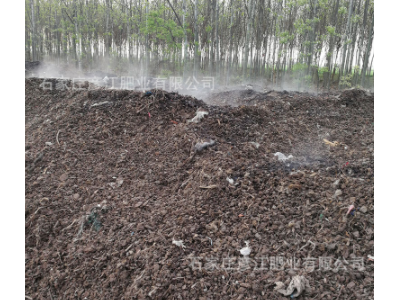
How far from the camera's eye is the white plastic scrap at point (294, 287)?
1.78 m

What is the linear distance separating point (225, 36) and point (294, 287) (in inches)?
644

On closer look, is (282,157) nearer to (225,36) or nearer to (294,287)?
(294,287)

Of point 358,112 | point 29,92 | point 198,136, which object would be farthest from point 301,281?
point 29,92

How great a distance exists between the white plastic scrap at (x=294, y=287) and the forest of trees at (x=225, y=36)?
874 cm

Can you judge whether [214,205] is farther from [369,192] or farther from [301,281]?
[369,192]

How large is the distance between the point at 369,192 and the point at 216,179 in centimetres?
141

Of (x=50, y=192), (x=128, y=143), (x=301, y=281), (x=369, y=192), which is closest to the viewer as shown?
(x=301, y=281)

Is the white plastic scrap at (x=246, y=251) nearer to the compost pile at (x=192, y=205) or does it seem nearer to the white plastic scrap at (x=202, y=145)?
the compost pile at (x=192, y=205)

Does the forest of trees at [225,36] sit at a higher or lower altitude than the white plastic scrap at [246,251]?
higher

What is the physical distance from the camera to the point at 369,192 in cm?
245

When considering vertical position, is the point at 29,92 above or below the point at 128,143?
above

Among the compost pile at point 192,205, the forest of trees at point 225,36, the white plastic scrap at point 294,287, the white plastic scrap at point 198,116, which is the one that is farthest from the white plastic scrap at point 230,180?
the forest of trees at point 225,36

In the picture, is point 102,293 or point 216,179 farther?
point 216,179

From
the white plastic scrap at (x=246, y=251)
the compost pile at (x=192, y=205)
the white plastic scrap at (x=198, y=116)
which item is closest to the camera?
the compost pile at (x=192, y=205)
